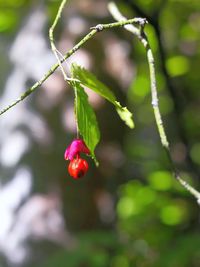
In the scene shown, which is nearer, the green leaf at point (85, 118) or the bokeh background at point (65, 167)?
the green leaf at point (85, 118)

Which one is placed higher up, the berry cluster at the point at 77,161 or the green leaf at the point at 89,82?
A: the green leaf at the point at 89,82

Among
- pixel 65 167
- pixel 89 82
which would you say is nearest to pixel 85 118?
pixel 89 82

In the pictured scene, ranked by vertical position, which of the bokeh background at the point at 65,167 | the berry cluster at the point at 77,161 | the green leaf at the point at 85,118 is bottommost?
the bokeh background at the point at 65,167

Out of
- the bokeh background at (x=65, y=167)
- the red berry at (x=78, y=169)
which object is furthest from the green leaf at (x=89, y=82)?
the bokeh background at (x=65, y=167)

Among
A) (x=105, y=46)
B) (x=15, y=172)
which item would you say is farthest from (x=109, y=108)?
(x=15, y=172)

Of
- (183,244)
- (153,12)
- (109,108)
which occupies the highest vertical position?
(153,12)

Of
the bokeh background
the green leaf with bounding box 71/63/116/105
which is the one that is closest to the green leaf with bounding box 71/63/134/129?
the green leaf with bounding box 71/63/116/105

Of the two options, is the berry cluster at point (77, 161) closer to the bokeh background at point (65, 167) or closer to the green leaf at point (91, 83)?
the green leaf at point (91, 83)

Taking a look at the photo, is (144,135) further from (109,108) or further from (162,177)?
(109,108)
